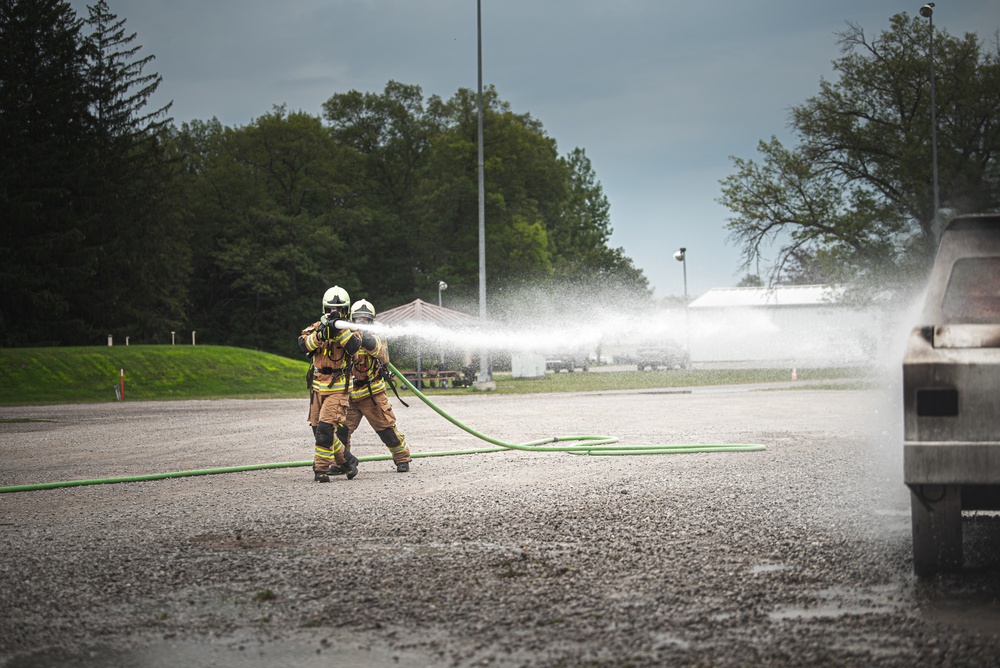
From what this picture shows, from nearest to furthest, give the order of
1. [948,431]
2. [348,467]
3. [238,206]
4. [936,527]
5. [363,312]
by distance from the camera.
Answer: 1. [948,431]
2. [936,527]
3. [348,467]
4. [363,312]
5. [238,206]

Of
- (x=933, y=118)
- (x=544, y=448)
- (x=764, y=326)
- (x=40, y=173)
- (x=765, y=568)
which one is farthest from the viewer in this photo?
(x=764, y=326)

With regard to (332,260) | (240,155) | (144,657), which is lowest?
(144,657)

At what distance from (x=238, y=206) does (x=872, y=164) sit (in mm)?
42318

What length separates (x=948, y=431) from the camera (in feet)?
15.8

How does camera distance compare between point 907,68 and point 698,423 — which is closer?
point 698,423

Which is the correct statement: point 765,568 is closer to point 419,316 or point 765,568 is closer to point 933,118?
point 419,316

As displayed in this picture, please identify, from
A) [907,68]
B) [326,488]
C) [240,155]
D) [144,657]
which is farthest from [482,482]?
[240,155]

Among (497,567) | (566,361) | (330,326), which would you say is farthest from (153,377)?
(497,567)

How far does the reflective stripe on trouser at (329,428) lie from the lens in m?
9.94

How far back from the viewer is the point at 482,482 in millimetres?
9625

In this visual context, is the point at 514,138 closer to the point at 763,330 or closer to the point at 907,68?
the point at 763,330

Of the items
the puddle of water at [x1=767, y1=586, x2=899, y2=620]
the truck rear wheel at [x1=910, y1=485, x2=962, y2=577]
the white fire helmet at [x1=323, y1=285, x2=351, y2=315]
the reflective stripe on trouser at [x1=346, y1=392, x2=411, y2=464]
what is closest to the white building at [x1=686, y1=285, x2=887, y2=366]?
the reflective stripe on trouser at [x1=346, y1=392, x2=411, y2=464]

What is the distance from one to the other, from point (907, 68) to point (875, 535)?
33.3m

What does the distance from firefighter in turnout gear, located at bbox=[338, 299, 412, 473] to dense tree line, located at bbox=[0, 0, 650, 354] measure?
41.2 metres
